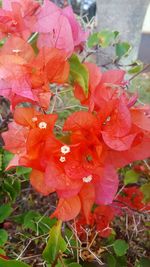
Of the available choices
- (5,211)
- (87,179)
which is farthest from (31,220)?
(87,179)

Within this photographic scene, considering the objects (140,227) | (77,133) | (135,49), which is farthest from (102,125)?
(135,49)

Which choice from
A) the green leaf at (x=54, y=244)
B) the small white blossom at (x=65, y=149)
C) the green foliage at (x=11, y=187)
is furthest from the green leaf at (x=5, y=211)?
the small white blossom at (x=65, y=149)

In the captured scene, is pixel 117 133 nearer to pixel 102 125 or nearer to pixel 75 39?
pixel 102 125

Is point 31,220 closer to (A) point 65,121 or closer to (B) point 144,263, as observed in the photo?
(B) point 144,263

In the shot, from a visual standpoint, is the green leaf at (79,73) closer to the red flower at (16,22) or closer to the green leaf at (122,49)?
the red flower at (16,22)

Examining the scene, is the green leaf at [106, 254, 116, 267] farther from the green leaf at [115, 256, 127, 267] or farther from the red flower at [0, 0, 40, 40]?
the red flower at [0, 0, 40, 40]
